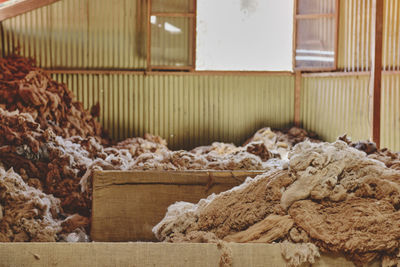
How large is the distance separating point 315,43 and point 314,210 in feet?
21.4

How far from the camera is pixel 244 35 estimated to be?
26.1 feet

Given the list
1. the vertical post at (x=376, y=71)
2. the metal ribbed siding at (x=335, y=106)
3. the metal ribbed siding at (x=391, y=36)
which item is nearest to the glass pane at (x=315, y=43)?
the metal ribbed siding at (x=335, y=106)

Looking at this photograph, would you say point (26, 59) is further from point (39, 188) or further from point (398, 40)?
point (398, 40)

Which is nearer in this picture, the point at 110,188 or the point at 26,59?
the point at 110,188

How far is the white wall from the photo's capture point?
7.95m

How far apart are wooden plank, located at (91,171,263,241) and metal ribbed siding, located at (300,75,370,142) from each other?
5103 mm

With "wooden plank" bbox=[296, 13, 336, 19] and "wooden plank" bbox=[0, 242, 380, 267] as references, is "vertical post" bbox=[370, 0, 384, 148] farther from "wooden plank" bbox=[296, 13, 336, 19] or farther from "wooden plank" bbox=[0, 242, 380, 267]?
"wooden plank" bbox=[0, 242, 380, 267]

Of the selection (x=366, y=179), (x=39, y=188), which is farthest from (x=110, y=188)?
(x=366, y=179)

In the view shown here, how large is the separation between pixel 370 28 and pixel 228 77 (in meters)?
2.77

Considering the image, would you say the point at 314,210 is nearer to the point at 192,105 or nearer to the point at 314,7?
the point at 192,105

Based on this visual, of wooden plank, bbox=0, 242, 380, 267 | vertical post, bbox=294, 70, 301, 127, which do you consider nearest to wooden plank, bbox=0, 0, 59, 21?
vertical post, bbox=294, 70, 301, 127

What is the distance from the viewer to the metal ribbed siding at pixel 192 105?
26.7ft

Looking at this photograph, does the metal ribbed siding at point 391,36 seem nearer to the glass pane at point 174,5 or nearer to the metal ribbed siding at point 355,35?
the metal ribbed siding at point 355,35

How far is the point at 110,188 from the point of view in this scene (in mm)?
3307
